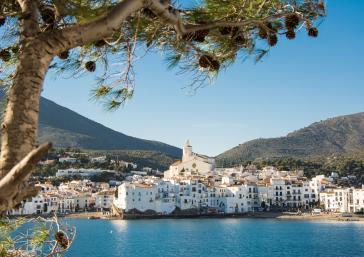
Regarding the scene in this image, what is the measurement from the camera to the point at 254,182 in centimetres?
6969

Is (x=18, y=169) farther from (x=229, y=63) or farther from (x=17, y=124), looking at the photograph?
(x=229, y=63)

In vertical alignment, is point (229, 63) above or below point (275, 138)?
below

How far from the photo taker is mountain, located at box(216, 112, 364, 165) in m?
128

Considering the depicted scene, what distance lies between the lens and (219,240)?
3950cm

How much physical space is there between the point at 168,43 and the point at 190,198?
63.0 meters

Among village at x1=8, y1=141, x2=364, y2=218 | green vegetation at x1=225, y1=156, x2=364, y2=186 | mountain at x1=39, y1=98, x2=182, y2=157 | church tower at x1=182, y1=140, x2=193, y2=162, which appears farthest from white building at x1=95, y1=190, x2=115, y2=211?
mountain at x1=39, y1=98, x2=182, y2=157

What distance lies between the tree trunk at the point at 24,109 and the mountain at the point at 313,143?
117 m

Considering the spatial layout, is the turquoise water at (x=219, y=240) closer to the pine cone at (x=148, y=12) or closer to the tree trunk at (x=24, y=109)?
the pine cone at (x=148, y=12)

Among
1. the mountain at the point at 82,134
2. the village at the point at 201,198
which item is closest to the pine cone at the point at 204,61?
the village at the point at 201,198

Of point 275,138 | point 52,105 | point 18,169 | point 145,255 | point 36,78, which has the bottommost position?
point 145,255

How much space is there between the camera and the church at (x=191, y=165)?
79812 mm

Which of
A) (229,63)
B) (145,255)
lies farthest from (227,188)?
(229,63)

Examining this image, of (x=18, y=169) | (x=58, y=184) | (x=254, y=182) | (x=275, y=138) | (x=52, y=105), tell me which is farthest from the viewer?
(x=52, y=105)

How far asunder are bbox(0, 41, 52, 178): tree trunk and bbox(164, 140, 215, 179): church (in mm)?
75796
